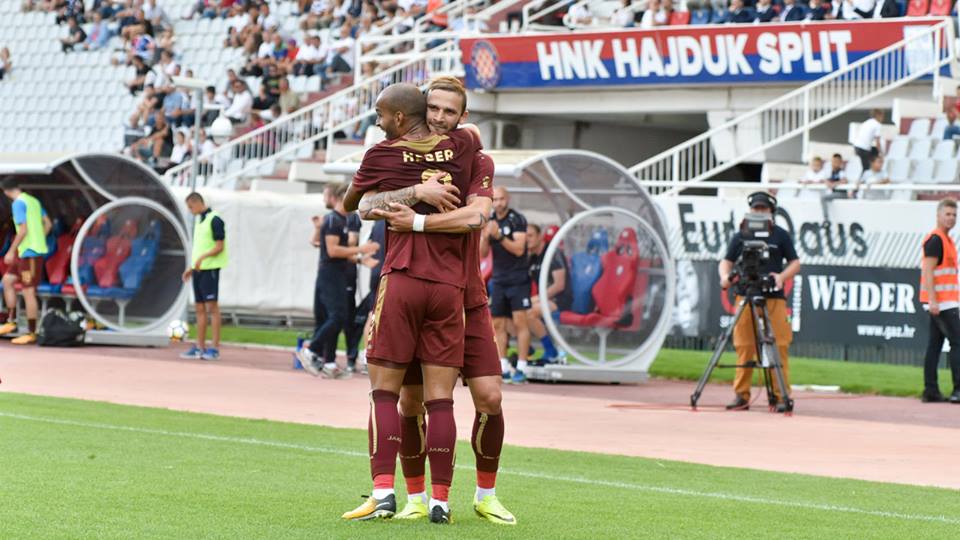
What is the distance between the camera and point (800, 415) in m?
16.2

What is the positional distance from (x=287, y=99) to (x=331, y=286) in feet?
60.8

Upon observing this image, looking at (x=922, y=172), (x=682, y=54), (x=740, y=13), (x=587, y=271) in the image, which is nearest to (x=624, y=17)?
(x=682, y=54)

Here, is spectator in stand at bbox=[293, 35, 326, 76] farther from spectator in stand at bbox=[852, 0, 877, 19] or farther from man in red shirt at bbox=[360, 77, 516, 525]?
man in red shirt at bbox=[360, 77, 516, 525]

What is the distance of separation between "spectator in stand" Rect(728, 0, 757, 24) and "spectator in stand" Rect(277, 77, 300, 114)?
10.0 m

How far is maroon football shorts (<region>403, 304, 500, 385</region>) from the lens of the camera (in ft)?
27.4

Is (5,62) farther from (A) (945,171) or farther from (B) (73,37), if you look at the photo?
(A) (945,171)

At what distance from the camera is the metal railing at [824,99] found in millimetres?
28578

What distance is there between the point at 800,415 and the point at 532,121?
2084 cm

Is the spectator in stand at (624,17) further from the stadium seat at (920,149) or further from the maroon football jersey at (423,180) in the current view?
the maroon football jersey at (423,180)

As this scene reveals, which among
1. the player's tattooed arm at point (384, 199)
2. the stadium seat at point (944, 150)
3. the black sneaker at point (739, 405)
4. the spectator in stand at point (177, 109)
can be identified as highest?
the spectator in stand at point (177, 109)

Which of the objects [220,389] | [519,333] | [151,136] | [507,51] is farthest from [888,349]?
[151,136]

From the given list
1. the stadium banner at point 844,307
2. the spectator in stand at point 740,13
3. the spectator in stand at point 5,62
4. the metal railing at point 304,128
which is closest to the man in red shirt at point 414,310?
the stadium banner at point 844,307

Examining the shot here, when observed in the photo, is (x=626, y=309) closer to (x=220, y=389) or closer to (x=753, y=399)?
(x=753, y=399)

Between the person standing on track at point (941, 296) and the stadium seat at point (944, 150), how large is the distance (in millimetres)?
8463
